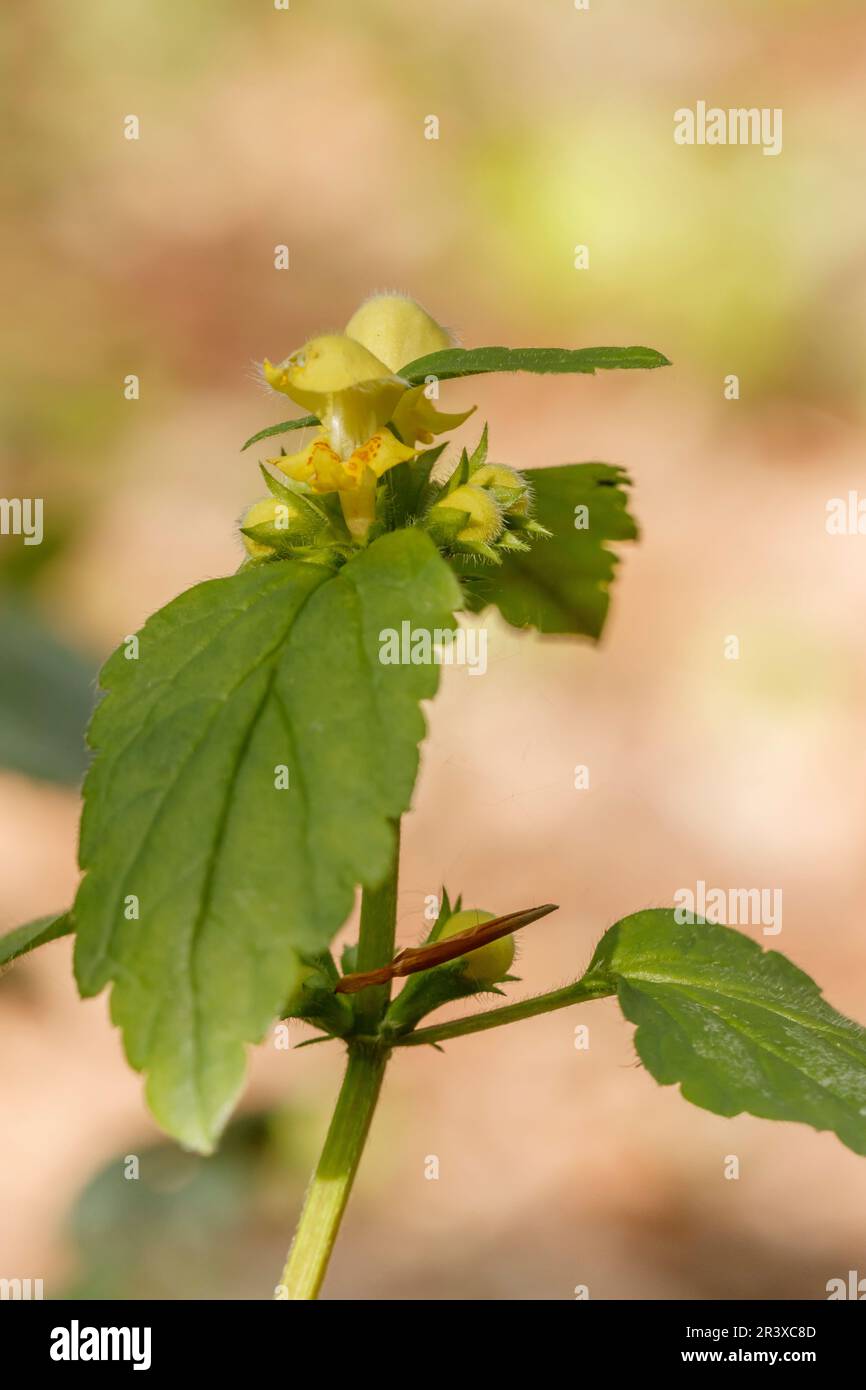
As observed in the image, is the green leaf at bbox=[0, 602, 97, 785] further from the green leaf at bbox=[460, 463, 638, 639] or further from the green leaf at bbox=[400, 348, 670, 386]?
the green leaf at bbox=[400, 348, 670, 386]

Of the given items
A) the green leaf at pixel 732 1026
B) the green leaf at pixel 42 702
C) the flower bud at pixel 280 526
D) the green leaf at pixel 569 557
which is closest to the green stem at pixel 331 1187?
the green leaf at pixel 732 1026

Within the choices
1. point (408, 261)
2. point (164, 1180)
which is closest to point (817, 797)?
point (164, 1180)

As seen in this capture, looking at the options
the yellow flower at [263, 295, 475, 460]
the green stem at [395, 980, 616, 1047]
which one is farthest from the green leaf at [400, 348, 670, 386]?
the green stem at [395, 980, 616, 1047]

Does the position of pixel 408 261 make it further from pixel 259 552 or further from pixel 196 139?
pixel 259 552

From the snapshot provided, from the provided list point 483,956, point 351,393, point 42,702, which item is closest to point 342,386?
point 351,393

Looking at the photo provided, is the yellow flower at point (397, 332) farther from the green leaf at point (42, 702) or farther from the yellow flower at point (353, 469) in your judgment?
the green leaf at point (42, 702)
